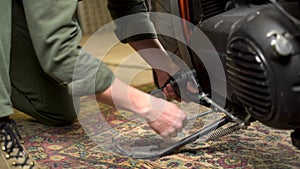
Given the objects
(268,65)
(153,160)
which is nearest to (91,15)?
(153,160)

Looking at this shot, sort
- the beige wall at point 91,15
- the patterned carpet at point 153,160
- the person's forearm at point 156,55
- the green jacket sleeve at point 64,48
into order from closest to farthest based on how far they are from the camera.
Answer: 1. the green jacket sleeve at point 64,48
2. the patterned carpet at point 153,160
3. the person's forearm at point 156,55
4. the beige wall at point 91,15

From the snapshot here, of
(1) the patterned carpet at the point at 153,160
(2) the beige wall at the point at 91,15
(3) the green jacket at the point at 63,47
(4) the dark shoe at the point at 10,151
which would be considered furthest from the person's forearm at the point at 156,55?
(2) the beige wall at the point at 91,15

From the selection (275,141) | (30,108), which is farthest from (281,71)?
(30,108)

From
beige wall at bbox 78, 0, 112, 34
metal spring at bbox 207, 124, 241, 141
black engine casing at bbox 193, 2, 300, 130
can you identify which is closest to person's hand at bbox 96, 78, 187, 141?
metal spring at bbox 207, 124, 241, 141

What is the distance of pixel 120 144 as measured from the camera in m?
1.24

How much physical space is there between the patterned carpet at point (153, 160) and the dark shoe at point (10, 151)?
0.15 meters

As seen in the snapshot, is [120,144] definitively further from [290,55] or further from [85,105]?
[290,55]

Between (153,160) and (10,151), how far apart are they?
33 cm

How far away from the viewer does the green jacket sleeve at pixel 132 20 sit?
1342mm

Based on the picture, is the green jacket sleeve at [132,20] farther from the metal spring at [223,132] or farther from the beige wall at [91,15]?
the beige wall at [91,15]

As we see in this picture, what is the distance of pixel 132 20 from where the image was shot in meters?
1.37

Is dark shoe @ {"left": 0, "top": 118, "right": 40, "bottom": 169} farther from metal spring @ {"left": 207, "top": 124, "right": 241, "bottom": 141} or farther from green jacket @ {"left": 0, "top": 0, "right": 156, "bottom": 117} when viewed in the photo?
metal spring @ {"left": 207, "top": 124, "right": 241, "bottom": 141}

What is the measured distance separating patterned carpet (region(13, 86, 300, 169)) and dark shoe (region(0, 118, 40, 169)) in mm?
146

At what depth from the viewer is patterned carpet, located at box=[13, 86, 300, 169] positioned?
107cm
